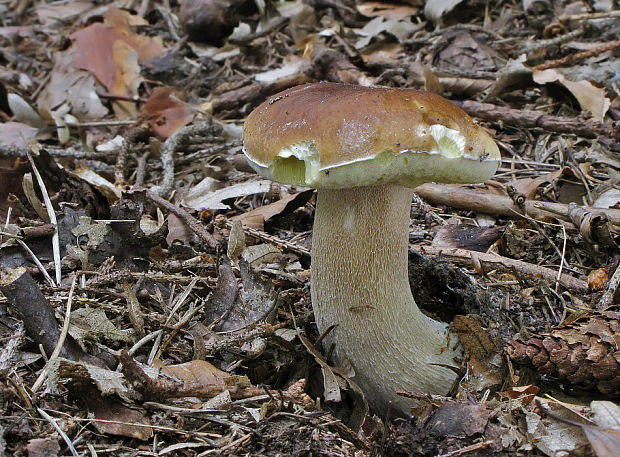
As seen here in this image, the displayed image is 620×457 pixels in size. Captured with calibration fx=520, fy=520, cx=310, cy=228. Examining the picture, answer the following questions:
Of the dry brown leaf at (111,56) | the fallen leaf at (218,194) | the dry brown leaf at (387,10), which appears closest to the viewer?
the fallen leaf at (218,194)

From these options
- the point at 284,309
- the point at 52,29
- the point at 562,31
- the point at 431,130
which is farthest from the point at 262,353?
the point at 52,29

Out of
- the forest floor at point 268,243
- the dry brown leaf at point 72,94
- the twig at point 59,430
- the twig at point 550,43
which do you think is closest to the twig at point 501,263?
the forest floor at point 268,243

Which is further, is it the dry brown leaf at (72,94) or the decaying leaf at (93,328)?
the dry brown leaf at (72,94)

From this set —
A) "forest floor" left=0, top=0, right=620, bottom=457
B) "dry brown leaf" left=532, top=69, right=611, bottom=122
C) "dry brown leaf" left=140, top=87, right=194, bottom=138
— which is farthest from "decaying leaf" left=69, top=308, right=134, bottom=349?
"dry brown leaf" left=532, top=69, right=611, bottom=122

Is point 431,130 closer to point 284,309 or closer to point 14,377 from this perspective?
point 284,309

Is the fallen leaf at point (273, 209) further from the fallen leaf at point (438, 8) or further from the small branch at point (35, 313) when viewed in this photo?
the fallen leaf at point (438, 8)

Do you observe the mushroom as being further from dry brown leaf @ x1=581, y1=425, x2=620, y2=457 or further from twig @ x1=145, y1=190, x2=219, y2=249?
twig @ x1=145, y1=190, x2=219, y2=249
